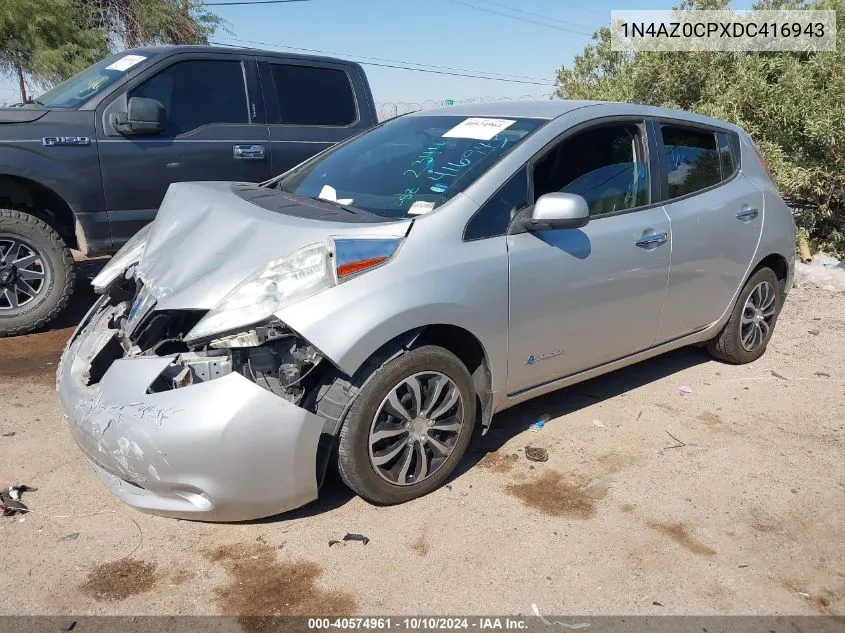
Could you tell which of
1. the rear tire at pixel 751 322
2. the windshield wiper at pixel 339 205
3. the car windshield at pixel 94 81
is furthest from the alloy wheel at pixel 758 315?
the car windshield at pixel 94 81

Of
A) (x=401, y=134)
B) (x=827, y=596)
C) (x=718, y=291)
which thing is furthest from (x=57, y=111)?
(x=827, y=596)

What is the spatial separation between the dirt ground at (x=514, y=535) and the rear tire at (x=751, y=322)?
0.81 meters

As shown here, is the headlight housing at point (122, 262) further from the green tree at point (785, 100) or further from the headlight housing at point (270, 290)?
the green tree at point (785, 100)

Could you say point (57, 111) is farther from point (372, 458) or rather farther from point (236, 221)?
point (372, 458)

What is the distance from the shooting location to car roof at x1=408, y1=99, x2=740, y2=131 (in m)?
3.91

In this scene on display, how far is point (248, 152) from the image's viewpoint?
6.02 m

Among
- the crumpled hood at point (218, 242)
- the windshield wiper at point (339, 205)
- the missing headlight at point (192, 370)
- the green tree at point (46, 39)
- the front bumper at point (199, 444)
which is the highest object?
the green tree at point (46, 39)

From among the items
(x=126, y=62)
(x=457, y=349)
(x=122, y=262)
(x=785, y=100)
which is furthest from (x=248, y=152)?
(x=785, y=100)

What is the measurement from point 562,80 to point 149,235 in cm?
978

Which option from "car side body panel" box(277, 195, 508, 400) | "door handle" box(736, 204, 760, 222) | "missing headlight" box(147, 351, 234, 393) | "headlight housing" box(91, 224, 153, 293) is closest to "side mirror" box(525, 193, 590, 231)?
"car side body panel" box(277, 195, 508, 400)

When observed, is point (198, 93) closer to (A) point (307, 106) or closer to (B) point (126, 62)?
(B) point (126, 62)

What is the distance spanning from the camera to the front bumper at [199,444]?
2723 mm

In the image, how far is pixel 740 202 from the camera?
4676mm

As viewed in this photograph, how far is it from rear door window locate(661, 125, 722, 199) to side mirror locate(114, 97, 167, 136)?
3.62 metres
